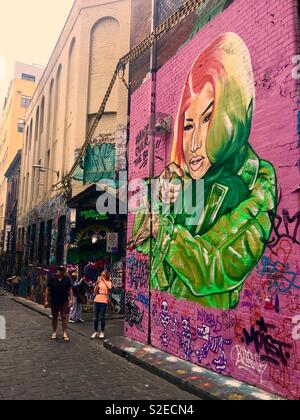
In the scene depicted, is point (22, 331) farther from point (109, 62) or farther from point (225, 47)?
point (109, 62)

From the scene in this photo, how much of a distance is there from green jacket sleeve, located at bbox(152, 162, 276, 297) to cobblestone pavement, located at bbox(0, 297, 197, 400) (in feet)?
5.51

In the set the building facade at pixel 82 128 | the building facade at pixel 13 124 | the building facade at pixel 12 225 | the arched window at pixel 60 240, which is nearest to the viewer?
the building facade at pixel 82 128

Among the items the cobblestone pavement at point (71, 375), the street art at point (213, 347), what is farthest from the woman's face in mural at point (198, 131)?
the cobblestone pavement at point (71, 375)

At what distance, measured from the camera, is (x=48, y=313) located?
1467 centimetres

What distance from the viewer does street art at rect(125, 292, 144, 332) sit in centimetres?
851

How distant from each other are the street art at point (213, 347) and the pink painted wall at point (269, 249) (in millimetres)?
15

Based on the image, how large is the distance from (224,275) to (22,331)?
6756 millimetres

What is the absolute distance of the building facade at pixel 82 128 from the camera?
1508 cm

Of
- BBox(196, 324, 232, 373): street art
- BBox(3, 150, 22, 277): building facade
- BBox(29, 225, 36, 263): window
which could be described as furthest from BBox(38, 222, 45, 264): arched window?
BBox(196, 324, 232, 373): street art

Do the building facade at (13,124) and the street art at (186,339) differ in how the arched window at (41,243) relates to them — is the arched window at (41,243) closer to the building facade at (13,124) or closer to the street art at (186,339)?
the street art at (186,339)

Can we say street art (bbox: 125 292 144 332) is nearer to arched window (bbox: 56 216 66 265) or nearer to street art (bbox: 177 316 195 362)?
street art (bbox: 177 316 195 362)

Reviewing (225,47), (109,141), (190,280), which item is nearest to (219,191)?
(190,280)

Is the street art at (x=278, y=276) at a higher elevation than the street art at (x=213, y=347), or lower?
higher

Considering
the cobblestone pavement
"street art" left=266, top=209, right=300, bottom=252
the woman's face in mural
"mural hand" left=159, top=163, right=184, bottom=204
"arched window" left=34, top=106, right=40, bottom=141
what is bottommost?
the cobblestone pavement
